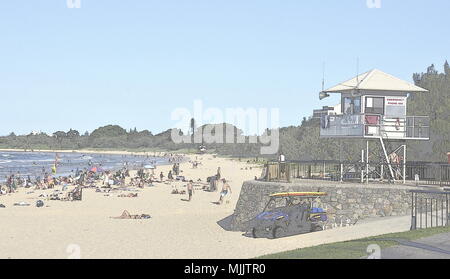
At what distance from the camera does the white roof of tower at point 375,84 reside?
88.4 ft

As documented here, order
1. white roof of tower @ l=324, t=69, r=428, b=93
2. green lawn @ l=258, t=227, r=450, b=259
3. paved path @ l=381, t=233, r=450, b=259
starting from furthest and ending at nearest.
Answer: white roof of tower @ l=324, t=69, r=428, b=93
green lawn @ l=258, t=227, r=450, b=259
paved path @ l=381, t=233, r=450, b=259

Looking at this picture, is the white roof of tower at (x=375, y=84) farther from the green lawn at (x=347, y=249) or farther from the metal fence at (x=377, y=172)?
the green lawn at (x=347, y=249)

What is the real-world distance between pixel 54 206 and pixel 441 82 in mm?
28257

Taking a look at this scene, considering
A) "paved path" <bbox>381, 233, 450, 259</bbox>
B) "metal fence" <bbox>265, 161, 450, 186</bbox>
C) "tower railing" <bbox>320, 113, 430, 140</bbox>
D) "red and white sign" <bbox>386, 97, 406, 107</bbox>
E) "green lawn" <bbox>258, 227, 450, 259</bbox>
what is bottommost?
"green lawn" <bbox>258, 227, 450, 259</bbox>

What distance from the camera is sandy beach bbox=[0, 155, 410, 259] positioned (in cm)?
1967

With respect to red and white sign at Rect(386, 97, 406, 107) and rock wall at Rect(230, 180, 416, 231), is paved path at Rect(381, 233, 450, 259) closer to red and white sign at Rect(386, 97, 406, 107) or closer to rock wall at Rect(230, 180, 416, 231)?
rock wall at Rect(230, 180, 416, 231)

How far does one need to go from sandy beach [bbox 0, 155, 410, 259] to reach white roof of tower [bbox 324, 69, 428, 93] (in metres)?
7.83

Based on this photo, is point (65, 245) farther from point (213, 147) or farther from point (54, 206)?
point (213, 147)

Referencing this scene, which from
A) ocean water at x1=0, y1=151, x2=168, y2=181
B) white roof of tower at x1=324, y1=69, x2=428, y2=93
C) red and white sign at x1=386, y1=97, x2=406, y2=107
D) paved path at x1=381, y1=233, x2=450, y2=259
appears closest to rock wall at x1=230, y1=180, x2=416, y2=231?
red and white sign at x1=386, y1=97, x2=406, y2=107

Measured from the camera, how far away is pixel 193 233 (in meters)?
24.8

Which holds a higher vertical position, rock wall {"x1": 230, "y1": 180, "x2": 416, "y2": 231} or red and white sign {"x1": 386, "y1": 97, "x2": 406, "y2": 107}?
red and white sign {"x1": 386, "y1": 97, "x2": 406, "y2": 107}

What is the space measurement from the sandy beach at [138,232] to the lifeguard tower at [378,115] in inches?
254

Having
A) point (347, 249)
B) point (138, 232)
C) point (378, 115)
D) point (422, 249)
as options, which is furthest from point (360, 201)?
point (138, 232)
